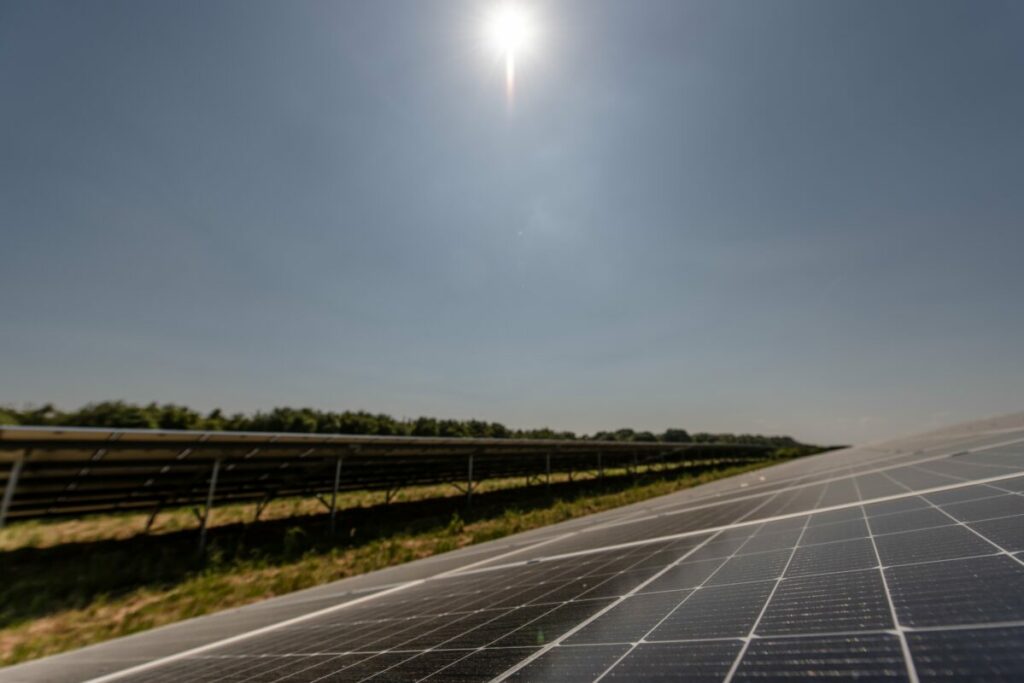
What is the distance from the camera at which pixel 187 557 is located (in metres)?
15.3

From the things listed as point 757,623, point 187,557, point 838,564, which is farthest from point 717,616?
point 187,557

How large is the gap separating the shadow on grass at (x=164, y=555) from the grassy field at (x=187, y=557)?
0.05 m

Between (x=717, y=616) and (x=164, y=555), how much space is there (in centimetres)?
2130

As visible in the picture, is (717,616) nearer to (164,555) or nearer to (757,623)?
(757,623)

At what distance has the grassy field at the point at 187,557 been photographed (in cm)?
1076

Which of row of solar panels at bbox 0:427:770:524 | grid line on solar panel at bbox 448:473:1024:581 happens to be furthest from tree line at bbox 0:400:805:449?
grid line on solar panel at bbox 448:473:1024:581

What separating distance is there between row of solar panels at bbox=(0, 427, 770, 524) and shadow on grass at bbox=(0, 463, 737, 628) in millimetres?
2347

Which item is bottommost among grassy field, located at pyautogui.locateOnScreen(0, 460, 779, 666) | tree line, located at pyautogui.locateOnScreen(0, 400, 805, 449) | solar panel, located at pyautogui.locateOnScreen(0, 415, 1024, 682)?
grassy field, located at pyautogui.locateOnScreen(0, 460, 779, 666)

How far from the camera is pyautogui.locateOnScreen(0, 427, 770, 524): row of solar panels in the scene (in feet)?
38.6

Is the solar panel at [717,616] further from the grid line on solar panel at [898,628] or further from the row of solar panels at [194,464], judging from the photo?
the row of solar panels at [194,464]

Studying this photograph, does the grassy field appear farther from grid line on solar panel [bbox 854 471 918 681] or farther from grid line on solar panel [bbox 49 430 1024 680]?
grid line on solar panel [bbox 854 471 918 681]

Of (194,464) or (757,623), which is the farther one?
(194,464)

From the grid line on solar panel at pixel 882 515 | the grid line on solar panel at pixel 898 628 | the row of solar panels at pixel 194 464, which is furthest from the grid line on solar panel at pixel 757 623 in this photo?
the row of solar panels at pixel 194 464

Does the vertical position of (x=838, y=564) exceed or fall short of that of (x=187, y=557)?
it exceeds it
